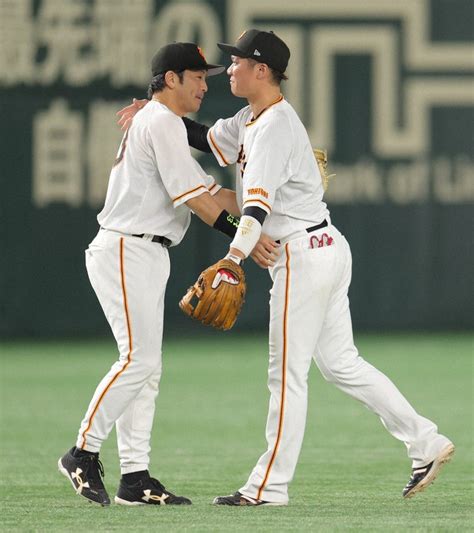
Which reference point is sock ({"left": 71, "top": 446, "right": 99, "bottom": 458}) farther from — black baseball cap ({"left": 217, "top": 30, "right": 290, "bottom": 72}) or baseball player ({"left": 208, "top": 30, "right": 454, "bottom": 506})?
black baseball cap ({"left": 217, "top": 30, "right": 290, "bottom": 72})

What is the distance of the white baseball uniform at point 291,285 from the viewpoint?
5.20 meters

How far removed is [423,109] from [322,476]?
7710 mm

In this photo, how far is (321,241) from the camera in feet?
17.5

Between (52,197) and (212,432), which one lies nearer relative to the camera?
(212,432)

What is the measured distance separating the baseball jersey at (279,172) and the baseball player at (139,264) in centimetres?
20

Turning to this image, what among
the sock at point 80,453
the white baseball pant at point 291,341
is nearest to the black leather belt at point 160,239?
the white baseball pant at point 291,341

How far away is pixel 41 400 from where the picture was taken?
371 inches

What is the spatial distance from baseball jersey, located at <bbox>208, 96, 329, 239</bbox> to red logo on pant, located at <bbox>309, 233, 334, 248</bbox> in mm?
56

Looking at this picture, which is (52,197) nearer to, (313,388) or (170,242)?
(313,388)

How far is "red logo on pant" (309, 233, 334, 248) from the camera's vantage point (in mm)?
5301

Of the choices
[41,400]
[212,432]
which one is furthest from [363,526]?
[41,400]

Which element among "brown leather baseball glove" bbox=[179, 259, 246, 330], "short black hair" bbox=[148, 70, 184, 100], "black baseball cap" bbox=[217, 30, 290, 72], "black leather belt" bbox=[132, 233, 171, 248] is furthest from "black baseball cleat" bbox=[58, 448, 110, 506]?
"black baseball cap" bbox=[217, 30, 290, 72]

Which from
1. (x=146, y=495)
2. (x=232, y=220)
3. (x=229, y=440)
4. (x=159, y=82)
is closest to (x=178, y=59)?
(x=159, y=82)

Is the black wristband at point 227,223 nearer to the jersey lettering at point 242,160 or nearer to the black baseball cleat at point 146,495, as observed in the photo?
the jersey lettering at point 242,160
